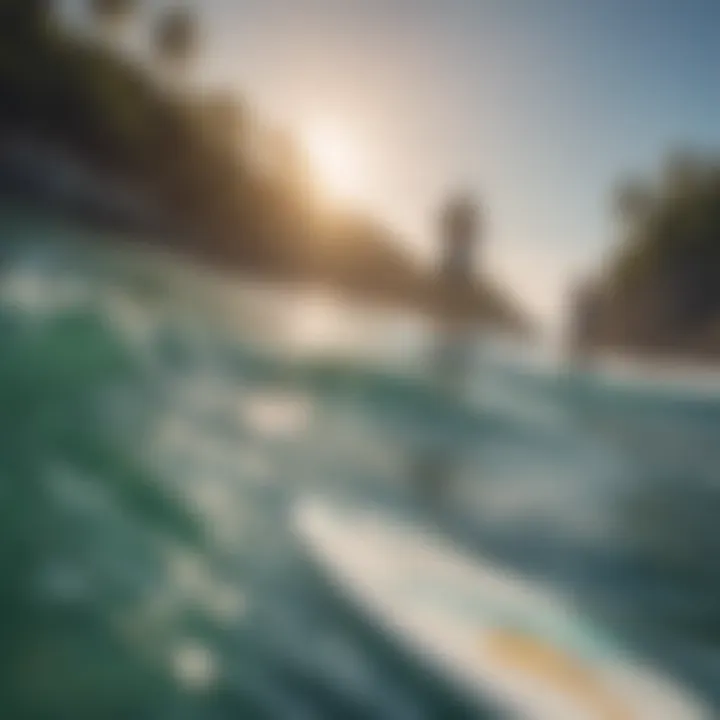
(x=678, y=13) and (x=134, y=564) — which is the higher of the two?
(x=678, y=13)

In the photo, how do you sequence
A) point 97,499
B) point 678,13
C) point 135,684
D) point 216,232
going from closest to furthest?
1. point 135,684
2. point 97,499
3. point 216,232
4. point 678,13

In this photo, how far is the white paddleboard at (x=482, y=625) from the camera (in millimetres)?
1349

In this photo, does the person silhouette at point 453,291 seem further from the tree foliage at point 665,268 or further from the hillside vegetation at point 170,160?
the tree foliage at point 665,268

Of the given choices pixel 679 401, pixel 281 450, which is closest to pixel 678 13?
pixel 679 401

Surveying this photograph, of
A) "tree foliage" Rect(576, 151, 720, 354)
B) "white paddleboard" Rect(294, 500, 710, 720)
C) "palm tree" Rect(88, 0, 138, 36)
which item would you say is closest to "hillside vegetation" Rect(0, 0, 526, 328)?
"palm tree" Rect(88, 0, 138, 36)

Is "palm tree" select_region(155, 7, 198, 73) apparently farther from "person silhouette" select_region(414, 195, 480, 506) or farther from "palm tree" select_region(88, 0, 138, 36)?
"person silhouette" select_region(414, 195, 480, 506)

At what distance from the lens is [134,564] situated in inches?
52.6

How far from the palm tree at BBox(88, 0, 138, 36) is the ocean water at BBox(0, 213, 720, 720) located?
10.5 inches

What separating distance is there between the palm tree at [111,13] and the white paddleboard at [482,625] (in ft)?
2.21

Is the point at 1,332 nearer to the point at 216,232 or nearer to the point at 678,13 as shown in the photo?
the point at 216,232

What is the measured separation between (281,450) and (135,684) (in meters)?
0.35

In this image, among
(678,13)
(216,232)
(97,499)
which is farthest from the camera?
(678,13)

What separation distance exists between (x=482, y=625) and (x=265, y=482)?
1.08 feet

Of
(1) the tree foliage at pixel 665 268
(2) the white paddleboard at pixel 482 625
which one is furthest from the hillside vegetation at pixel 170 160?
(2) the white paddleboard at pixel 482 625
